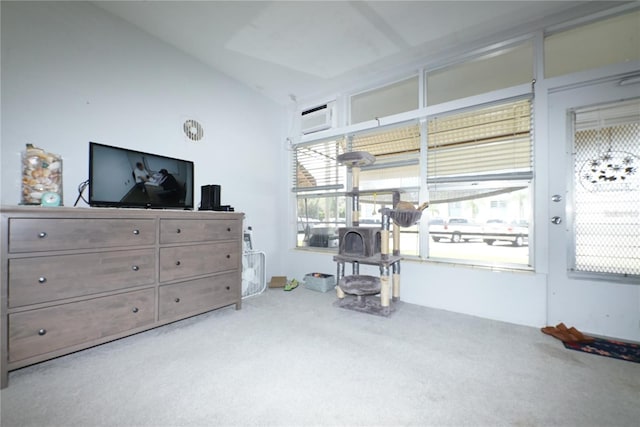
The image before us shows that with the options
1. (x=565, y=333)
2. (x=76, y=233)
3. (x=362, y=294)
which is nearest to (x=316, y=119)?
(x=362, y=294)

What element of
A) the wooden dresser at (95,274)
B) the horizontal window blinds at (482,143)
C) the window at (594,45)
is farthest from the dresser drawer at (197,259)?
the window at (594,45)

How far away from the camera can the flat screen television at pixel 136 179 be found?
1938 mm

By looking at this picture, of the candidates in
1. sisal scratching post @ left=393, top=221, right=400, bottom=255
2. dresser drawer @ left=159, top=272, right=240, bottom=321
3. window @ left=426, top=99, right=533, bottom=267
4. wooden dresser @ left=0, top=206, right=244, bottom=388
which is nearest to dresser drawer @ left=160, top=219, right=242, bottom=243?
wooden dresser @ left=0, top=206, right=244, bottom=388

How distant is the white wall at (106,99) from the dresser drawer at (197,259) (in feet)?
2.56

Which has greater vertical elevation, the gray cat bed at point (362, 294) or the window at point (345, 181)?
the window at point (345, 181)

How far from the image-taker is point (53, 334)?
1.50m

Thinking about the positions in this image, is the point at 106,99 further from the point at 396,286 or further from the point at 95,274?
the point at 396,286

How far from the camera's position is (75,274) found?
1.58 m

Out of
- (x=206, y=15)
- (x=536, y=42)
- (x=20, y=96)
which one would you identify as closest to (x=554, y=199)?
(x=536, y=42)

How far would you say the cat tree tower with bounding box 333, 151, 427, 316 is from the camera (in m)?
2.50

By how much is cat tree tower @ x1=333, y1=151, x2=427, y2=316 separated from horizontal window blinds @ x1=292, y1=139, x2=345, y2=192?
57cm

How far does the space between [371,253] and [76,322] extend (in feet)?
7.74

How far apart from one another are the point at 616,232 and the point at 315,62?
322 cm

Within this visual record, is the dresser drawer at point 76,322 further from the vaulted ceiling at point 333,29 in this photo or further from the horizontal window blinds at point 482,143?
the horizontal window blinds at point 482,143
